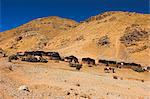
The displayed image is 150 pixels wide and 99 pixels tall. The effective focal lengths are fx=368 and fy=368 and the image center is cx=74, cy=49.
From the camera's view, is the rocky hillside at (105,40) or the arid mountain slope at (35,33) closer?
the rocky hillside at (105,40)

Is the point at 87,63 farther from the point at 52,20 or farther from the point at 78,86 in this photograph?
the point at 52,20

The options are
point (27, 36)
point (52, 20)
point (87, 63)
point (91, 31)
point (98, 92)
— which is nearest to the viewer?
point (98, 92)

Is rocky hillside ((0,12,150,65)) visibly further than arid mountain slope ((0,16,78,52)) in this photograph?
No

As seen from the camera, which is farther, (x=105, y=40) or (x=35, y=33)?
(x=35, y=33)

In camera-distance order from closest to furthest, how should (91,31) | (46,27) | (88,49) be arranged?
(88,49) → (91,31) → (46,27)

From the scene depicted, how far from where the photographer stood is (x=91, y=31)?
12125 centimetres

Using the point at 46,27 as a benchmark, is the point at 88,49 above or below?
below

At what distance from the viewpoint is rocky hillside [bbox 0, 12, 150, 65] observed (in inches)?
3937

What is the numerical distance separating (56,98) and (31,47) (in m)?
115

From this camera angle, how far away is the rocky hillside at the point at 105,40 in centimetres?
10000

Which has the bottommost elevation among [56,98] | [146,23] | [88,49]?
[56,98]

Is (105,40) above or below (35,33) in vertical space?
below

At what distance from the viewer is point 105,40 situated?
10869cm

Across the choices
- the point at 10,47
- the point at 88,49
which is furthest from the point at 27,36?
the point at 88,49
